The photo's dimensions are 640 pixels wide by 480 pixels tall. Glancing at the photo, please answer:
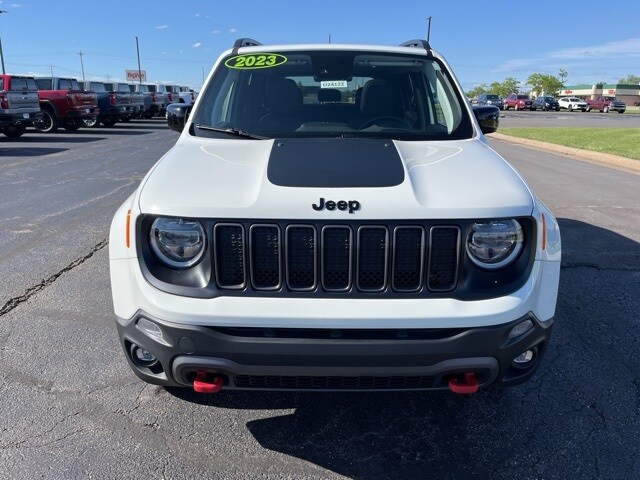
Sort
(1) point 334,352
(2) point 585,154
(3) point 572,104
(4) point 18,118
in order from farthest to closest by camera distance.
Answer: (3) point 572,104, (4) point 18,118, (2) point 585,154, (1) point 334,352

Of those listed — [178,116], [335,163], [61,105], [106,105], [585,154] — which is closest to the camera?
[335,163]

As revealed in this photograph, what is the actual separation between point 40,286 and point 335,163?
326cm

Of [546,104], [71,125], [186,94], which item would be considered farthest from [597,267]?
[546,104]

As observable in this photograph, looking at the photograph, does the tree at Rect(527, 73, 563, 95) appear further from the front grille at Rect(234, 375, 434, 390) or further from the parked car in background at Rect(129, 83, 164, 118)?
the front grille at Rect(234, 375, 434, 390)

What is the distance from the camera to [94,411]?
2916 mm

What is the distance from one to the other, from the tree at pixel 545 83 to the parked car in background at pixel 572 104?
55629 millimetres

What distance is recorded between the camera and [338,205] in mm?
2268

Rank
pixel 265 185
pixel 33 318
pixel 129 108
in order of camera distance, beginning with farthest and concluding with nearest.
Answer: pixel 129 108 < pixel 33 318 < pixel 265 185

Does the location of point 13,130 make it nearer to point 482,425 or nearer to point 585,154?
point 585,154

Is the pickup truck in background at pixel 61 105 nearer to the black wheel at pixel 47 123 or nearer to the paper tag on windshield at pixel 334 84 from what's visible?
the black wheel at pixel 47 123

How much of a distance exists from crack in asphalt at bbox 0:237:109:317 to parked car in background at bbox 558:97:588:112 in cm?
6028

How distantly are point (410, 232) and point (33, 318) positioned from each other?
3076 mm

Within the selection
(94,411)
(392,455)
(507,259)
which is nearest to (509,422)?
(392,455)

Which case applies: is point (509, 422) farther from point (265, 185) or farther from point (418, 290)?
point (265, 185)
